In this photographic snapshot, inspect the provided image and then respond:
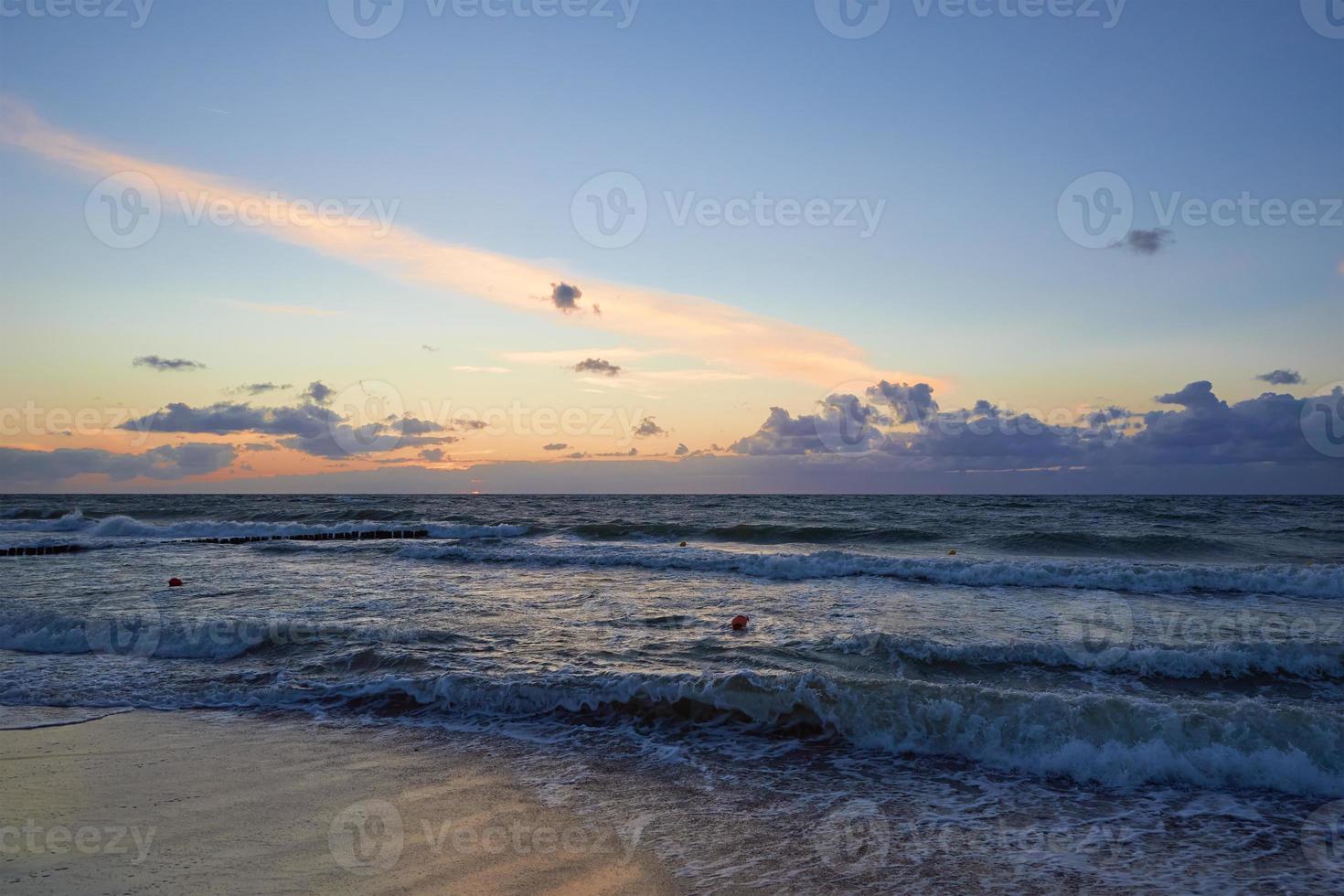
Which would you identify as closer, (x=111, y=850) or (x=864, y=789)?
(x=111, y=850)

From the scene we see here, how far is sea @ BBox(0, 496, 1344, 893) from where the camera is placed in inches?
241

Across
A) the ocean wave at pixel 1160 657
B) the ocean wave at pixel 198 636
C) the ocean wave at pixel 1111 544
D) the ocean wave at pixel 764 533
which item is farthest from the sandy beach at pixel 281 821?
the ocean wave at pixel 764 533

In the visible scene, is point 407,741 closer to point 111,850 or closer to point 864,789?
point 111,850

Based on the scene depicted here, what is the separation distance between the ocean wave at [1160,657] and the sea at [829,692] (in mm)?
55

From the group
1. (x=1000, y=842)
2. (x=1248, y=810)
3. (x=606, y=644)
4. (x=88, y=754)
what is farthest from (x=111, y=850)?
(x=1248, y=810)

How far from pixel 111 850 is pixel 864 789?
6.08 meters

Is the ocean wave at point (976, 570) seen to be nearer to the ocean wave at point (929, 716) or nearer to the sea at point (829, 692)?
the sea at point (829, 692)

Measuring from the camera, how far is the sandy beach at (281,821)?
5.34 metres

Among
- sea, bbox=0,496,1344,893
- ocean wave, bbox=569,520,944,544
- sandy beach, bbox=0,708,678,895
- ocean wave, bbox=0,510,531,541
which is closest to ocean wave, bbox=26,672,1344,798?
sea, bbox=0,496,1344,893

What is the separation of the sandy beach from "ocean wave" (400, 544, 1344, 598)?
1712 centimetres

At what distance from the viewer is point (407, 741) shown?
28.3 feet

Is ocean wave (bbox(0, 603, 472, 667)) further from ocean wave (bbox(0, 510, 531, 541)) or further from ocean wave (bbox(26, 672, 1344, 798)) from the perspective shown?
ocean wave (bbox(0, 510, 531, 541))

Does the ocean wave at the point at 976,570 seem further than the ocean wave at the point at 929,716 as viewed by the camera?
Yes

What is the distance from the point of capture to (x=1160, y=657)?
1184 cm
